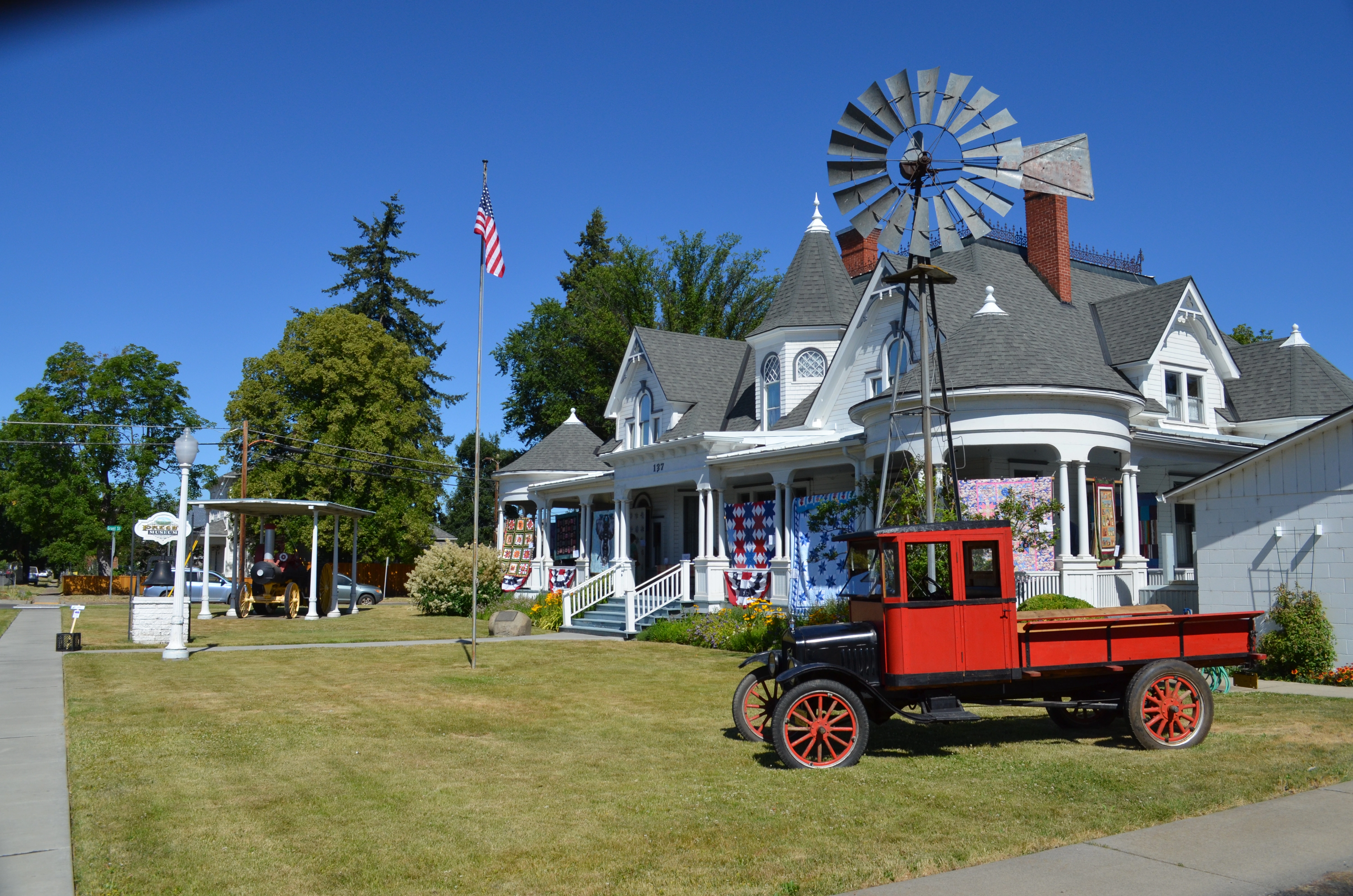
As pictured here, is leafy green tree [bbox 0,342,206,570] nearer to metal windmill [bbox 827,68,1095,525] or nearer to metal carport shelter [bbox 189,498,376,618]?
metal carport shelter [bbox 189,498,376,618]

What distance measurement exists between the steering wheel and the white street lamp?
13.9m

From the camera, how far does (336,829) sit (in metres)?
6.96

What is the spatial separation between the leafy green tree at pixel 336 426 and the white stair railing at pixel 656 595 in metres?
23.4

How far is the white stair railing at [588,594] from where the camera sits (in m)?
27.9

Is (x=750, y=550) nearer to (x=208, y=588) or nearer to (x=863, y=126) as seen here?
(x=863, y=126)

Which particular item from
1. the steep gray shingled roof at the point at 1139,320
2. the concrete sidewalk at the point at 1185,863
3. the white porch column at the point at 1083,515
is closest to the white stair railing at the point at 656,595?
the white porch column at the point at 1083,515

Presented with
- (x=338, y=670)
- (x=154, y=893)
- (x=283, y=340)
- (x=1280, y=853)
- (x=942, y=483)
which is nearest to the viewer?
(x=154, y=893)

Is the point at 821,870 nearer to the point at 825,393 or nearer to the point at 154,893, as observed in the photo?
the point at 154,893

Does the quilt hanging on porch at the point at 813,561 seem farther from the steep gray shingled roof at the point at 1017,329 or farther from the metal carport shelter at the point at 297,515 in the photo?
the metal carport shelter at the point at 297,515

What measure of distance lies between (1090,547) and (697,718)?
12.0m

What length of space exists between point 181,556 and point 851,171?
1349 centimetres

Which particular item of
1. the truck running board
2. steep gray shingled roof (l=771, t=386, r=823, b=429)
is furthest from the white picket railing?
the truck running board

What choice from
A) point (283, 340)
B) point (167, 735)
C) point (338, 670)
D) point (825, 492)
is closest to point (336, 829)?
point (167, 735)

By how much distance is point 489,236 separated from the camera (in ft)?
61.4
